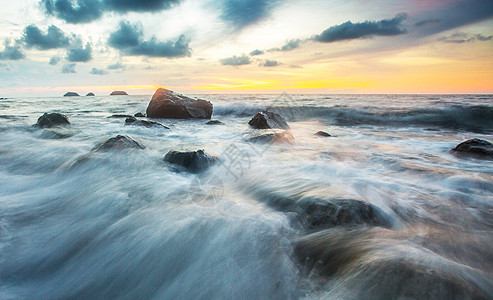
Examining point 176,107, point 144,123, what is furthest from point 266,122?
point 176,107

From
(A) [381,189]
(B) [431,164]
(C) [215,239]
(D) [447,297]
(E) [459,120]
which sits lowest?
(E) [459,120]

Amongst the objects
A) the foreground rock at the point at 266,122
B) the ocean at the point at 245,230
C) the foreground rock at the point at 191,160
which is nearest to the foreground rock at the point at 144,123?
the foreground rock at the point at 266,122

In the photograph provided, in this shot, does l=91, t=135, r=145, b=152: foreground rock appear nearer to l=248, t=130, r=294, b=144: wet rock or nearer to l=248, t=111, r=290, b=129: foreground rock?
l=248, t=130, r=294, b=144: wet rock

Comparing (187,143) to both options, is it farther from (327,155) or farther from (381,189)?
(381,189)

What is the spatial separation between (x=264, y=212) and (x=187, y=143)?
172 inches

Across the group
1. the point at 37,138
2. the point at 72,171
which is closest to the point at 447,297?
the point at 72,171

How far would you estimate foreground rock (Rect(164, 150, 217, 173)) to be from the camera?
405 cm

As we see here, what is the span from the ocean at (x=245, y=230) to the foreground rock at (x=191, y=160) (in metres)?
0.18

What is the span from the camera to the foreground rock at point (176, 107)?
12.8 metres

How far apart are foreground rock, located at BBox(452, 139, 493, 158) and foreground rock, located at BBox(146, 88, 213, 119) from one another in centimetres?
1085

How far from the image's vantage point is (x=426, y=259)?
1.59 m

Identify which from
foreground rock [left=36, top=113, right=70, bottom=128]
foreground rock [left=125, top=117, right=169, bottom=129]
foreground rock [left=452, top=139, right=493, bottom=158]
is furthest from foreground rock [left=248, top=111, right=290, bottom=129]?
foreground rock [left=36, top=113, right=70, bottom=128]

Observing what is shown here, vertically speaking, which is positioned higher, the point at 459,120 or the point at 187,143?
the point at 187,143

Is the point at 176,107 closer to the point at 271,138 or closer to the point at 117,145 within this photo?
the point at 271,138
